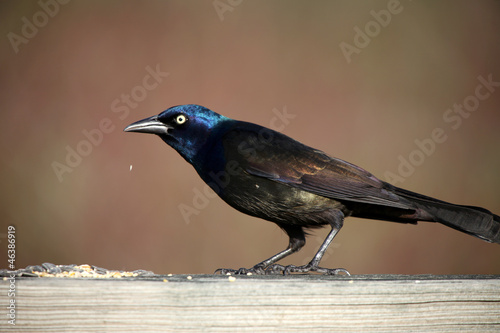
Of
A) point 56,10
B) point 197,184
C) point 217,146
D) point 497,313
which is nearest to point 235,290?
point 497,313

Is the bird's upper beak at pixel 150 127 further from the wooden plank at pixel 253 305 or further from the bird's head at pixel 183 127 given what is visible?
the wooden plank at pixel 253 305

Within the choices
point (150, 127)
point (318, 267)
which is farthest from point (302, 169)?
point (150, 127)

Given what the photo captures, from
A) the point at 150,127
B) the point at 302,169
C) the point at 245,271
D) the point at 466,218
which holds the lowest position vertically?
the point at 245,271

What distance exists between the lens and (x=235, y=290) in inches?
71.2

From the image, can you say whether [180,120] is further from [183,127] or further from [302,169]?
[302,169]

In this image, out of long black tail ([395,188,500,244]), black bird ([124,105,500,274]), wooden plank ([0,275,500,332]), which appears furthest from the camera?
black bird ([124,105,500,274])

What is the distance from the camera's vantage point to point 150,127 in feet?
10.8

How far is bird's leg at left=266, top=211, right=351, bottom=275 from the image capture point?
112 inches

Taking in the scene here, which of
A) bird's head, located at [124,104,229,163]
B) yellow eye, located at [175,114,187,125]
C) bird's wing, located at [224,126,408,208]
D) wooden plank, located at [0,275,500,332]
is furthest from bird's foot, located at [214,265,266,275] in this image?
wooden plank, located at [0,275,500,332]

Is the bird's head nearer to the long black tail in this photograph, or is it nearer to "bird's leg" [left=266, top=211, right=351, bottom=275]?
"bird's leg" [left=266, top=211, right=351, bottom=275]

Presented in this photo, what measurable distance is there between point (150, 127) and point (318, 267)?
3.93ft

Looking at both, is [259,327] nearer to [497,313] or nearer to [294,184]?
[497,313]

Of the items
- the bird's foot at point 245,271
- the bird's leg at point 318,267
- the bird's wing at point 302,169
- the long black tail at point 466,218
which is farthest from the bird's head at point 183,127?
the long black tail at point 466,218

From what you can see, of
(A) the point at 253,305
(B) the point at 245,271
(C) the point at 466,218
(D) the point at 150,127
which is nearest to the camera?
(A) the point at 253,305
